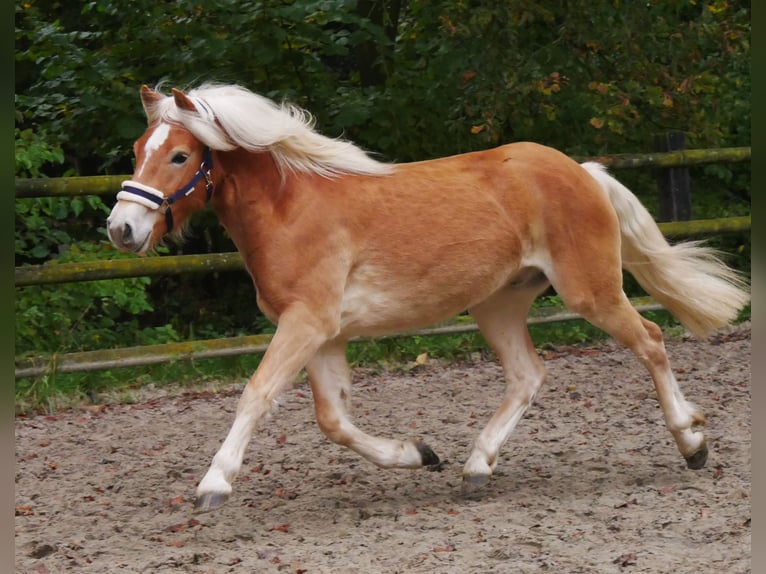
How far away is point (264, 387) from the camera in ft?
12.5

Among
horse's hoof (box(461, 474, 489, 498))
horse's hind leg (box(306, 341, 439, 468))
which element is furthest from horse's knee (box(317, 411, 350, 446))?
horse's hoof (box(461, 474, 489, 498))

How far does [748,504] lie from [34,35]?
19.0ft

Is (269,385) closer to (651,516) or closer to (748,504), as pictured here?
(651,516)

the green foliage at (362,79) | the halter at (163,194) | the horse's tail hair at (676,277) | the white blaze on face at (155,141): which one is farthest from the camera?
the green foliage at (362,79)

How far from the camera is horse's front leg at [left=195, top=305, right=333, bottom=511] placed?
3609 millimetres

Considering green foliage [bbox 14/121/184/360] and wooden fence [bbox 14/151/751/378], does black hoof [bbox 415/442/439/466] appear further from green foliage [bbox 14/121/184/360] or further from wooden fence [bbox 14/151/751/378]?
green foliage [bbox 14/121/184/360]

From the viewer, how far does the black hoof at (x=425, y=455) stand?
14.2 ft

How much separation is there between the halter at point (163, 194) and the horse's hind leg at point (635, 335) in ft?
4.94

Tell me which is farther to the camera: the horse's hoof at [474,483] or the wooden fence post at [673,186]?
the wooden fence post at [673,186]

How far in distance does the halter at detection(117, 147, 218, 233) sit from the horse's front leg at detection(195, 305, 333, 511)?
570mm

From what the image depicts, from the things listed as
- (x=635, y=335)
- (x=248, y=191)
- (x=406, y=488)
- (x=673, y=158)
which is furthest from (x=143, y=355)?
(x=673, y=158)

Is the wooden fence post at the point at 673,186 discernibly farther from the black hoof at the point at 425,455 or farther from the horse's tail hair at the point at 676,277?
the black hoof at the point at 425,455

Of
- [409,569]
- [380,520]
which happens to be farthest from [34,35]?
[409,569]

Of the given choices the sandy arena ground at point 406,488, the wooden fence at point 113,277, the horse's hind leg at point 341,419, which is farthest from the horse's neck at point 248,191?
the wooden fence at point 113,277
